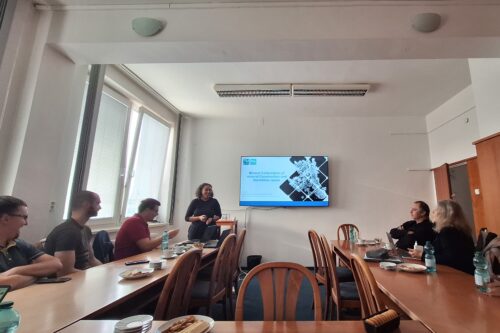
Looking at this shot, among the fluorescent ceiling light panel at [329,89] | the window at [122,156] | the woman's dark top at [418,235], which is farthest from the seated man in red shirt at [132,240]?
the fluorescent ceiling light panel at [329,89]

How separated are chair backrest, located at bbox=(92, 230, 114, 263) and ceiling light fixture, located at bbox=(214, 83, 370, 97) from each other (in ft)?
8.31

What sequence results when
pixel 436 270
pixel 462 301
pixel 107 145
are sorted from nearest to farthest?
pixel 462 301 → pixel 436 270 → pixel 107 145

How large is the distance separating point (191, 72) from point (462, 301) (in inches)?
138

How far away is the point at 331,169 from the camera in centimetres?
479

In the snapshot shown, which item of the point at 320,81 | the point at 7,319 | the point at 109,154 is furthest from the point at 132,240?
the point at 320,81

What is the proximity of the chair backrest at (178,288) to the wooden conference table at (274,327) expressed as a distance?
31 cm

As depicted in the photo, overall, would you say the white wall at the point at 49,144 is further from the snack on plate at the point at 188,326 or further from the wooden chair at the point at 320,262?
the wooden chair at the point at 320,262

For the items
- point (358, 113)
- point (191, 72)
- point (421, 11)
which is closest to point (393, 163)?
point (358, 113)

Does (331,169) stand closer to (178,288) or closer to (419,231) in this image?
(419,231)

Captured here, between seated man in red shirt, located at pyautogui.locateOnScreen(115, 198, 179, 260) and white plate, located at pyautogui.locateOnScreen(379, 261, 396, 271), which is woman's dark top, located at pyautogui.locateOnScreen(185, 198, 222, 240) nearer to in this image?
seated man in red shirt, located at pyautogui.locateOnScreen(115, 198, 179, 260)

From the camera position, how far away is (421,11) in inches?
81.7

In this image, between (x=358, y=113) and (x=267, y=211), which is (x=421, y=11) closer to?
(x=358, y=113)

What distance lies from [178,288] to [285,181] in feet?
11.4

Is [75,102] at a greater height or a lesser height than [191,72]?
lesser
